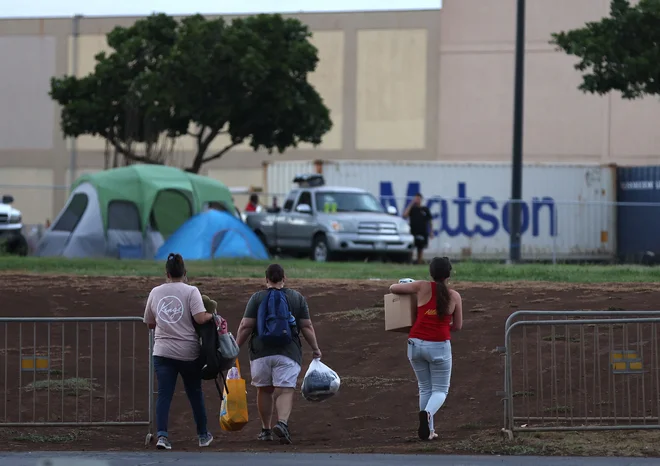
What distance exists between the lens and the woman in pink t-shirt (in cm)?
1030

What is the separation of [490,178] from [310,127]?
21.7 ft

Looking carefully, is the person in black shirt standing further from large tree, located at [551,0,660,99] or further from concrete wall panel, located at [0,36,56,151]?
concrete wall panel, located at [0,36,56,151]

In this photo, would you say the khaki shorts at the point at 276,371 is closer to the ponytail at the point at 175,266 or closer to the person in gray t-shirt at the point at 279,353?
the person in gray t-shirt at the point at 279,353

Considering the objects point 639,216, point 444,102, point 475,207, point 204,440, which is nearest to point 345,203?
point 475,207

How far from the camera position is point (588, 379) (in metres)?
12.2

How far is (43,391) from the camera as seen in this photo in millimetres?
12625

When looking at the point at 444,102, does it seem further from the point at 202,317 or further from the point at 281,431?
the point at 202,317

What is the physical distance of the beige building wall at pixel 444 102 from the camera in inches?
2175

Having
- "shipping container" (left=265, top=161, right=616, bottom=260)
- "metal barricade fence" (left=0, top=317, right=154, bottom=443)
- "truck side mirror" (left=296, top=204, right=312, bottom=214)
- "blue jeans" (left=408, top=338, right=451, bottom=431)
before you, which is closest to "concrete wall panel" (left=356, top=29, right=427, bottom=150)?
"shipping container" (left=265, top=161, right=616, bottom=260)

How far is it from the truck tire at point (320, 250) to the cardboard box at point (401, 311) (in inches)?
663

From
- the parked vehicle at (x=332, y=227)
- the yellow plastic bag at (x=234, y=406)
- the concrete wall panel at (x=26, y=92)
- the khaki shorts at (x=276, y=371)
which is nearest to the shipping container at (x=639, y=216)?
the parked vehicle at (x=332, y=227)

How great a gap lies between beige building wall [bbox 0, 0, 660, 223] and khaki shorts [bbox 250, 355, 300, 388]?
4576 cm

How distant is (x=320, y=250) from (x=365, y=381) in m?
14.9

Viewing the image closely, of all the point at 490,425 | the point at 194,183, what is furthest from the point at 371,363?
the point at 194,183
